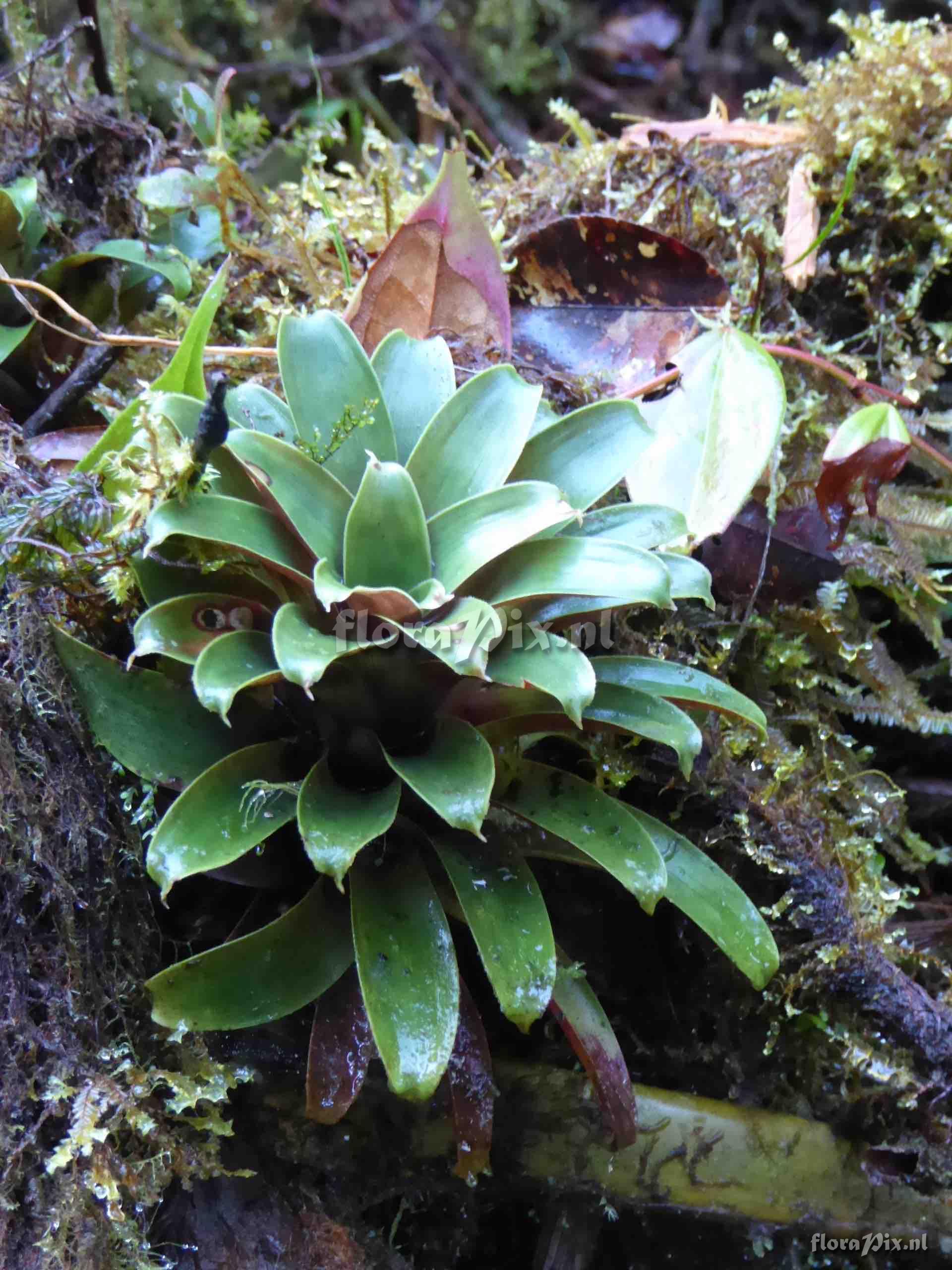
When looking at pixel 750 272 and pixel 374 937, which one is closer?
pixel 374 937

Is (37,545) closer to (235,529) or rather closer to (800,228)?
(235,529)

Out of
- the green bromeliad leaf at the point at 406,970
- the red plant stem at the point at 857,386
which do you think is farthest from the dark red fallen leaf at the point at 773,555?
the green bromeliad leaf at the point at 406,970

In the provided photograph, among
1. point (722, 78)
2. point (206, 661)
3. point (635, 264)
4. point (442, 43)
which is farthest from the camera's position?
point (722, 78)

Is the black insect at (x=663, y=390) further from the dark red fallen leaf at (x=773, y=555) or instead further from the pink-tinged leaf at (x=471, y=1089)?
the pink-tinged leaf at (x=471, y=1089)

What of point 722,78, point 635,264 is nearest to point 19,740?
point 635,264

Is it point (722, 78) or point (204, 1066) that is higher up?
point (204, 1066)

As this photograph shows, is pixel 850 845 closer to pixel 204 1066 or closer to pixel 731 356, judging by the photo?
pixel 731 356
